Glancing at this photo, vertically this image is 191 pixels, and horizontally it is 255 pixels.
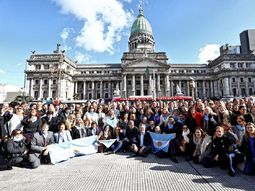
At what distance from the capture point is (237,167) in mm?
6445

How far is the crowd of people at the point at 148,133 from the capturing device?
6.63 meters

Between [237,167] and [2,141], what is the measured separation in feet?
28.7

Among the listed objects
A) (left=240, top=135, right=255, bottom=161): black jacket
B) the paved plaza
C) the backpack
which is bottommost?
the paved plaza

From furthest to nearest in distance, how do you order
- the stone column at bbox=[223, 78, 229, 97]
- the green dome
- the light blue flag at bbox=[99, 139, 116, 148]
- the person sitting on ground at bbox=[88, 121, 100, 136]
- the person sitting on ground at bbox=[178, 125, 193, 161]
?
the green dome
the stone column at bbox=[223, 78, 229, 97]
the person sitting on ground at bbox=[88, 121, 100, 136]
the light blue flag at bbox=[99, 139, 116, 148]
the person sitting on ground at bbox=[178, 125, 193, 161]

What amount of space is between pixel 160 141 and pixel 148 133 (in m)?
0.67

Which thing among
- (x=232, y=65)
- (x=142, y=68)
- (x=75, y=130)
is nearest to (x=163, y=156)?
(x=75, y=130)

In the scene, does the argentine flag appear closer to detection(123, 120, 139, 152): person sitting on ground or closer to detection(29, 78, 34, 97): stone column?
detection(123, 120, 139, 152): person sitting on ground

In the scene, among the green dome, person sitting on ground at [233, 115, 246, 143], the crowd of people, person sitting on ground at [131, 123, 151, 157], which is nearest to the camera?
the crowd of people

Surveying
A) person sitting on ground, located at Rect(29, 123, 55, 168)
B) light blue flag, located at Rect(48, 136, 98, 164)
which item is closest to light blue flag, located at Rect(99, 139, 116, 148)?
light blue flag, located at Rect(48, 136, 98, 164)

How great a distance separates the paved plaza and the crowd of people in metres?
0.47

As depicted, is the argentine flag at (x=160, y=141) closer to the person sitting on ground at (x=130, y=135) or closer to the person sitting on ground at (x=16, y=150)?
the person sitting on ground at (x=130, y=135)

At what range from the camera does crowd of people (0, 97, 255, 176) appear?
6.63 m

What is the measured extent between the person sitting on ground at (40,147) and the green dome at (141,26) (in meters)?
71.2

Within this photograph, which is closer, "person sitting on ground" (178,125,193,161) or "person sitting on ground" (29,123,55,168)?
"person sitting on ground" (29,123,55,168)
